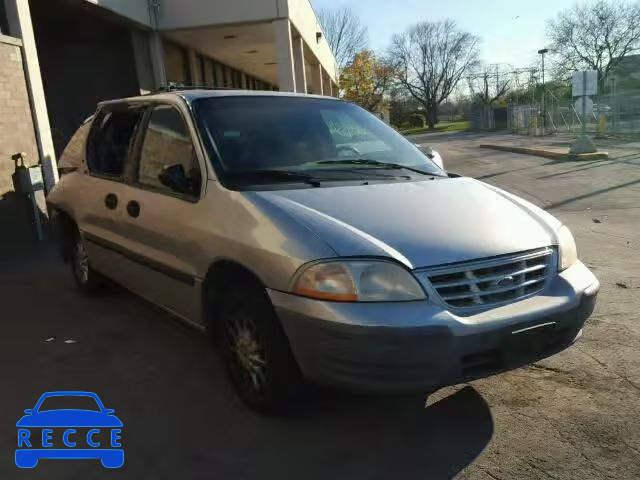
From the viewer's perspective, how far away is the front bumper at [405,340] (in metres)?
2.64

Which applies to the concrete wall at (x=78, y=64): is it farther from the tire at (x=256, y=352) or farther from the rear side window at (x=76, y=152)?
the tire at (x=256, y=352)

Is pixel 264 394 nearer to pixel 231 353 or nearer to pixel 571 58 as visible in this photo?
pixel 231 353

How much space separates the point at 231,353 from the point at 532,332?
165cm

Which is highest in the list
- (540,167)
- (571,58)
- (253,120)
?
(571,58)

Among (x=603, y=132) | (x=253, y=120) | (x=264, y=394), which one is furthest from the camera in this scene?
(x=603, y=132)

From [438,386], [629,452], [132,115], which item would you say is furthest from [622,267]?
[132,115]

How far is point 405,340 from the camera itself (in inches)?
104

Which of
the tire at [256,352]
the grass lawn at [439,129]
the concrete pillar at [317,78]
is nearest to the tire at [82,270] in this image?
the tire at [256,352]

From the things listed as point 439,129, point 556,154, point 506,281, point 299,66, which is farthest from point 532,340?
point 439,129

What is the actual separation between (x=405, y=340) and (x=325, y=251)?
552 millimetres

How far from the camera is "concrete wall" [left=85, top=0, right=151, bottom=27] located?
424 inches

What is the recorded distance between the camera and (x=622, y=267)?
238 inches

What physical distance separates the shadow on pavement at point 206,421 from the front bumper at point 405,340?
0.43 metres

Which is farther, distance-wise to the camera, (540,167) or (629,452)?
(540,167)
